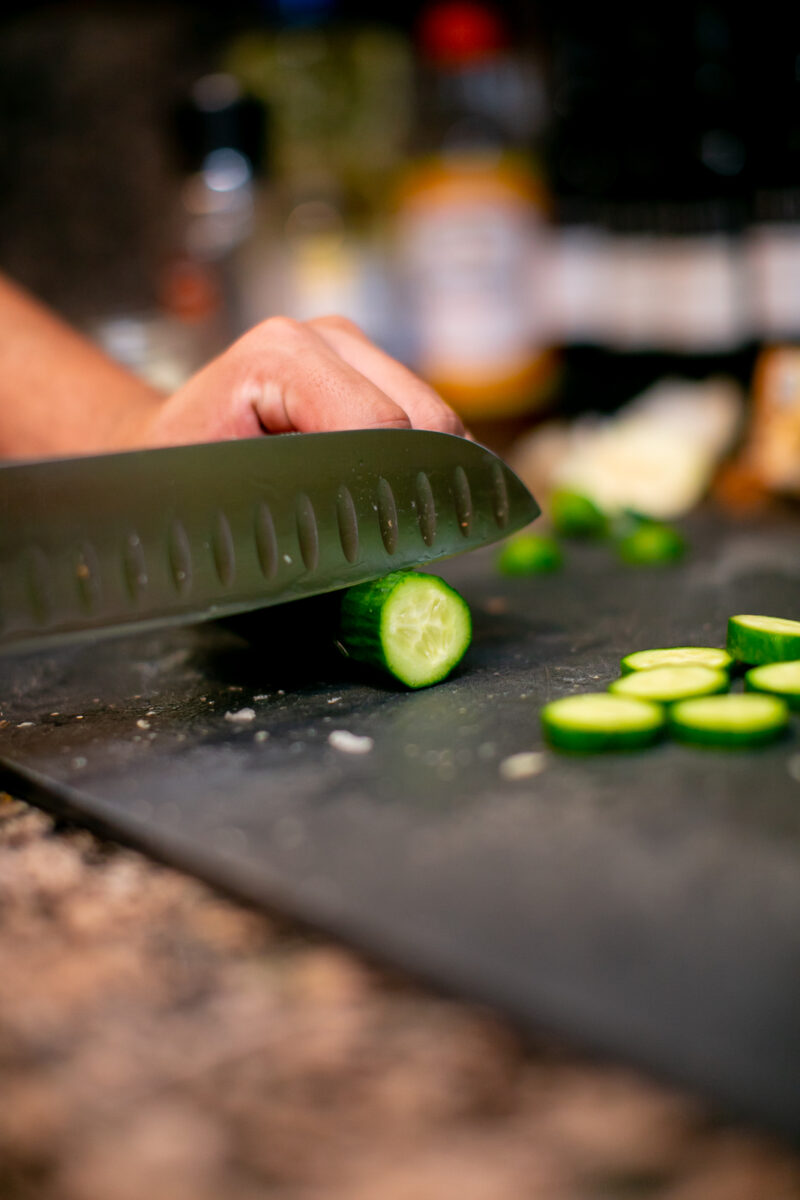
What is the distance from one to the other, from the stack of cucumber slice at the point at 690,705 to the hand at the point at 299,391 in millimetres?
460

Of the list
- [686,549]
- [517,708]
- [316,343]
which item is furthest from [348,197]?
[517,708]

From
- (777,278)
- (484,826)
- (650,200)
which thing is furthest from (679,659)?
(650,200)

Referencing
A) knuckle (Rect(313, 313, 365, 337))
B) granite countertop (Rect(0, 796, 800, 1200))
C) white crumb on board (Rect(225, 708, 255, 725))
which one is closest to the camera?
granite countertop (Rect(0, 796, 800, 1200))

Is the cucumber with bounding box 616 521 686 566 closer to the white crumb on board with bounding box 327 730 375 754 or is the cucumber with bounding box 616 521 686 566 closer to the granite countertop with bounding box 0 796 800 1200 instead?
the white crumb on board with bounding box 327 730 375 754

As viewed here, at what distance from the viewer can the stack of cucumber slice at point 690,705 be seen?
1067 mm

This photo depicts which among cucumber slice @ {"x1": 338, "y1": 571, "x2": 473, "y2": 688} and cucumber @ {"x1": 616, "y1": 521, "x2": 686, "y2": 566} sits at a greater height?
cucumber slice @ {"x1": 338, "y1": 571, "x2": 473, "y2": 688}

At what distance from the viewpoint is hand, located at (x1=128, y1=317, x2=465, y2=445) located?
1.44m

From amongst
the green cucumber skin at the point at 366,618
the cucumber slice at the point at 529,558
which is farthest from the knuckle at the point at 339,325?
the cucumber slice at the point at 529,558

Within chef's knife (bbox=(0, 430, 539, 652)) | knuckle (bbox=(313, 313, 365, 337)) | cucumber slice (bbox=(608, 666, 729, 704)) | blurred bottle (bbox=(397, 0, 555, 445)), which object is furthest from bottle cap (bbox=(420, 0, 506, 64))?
cucumber slice (bbox=(608, 666, 729, 704))

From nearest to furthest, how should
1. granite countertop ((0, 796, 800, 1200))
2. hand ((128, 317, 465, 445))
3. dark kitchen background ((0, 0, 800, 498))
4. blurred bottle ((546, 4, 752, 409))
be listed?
granite countertop ((0, 796, 800, 1200))
hand ((128, 317, 465, 445))
blurred bottle ((546, 4, 752, 409))
dark kitchen background ((0, 0, 800, 498))

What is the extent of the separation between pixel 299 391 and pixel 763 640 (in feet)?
2.27

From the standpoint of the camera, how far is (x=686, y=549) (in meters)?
2.28

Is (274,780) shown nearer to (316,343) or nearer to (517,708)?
(517,708)

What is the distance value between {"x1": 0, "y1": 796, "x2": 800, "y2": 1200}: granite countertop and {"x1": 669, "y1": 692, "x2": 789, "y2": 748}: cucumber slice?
43 centimetres
